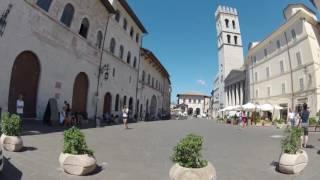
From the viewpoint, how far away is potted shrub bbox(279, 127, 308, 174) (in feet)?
22.3

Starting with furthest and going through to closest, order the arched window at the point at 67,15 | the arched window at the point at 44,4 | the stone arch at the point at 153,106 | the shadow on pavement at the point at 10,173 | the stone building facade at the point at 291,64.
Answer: the stone arch at the point at 153,106
the stone building facade at the point at 291,64
the arched window at the point at 67,15
the arched window at the point at 44,4
the shadow on pavement at the point at 10,173

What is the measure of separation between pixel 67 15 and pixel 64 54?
2571 mm

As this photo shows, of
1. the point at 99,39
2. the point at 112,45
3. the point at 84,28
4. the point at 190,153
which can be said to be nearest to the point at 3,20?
the point at 84,28

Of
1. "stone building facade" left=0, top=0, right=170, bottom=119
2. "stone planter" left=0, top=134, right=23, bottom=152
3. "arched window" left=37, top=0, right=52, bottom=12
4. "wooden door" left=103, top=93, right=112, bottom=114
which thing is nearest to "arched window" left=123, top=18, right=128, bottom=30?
"stone building facade" left=0, top=0, right=170, bottom=119

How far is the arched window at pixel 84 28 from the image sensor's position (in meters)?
20.5

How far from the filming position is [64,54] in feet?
57.6

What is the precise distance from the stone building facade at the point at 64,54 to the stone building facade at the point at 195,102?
93420mm

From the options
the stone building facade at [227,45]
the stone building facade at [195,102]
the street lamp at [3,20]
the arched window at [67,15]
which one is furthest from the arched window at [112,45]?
the stone building facade at [195,102]

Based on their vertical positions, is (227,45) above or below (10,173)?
above

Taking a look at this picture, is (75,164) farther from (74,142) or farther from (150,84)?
(150,84)

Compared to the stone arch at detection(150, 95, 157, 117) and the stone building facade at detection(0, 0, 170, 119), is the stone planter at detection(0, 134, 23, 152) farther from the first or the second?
the stone arch at detection(150, 95, 157, 117)

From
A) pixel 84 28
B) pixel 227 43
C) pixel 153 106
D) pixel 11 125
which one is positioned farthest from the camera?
pixel 227 43

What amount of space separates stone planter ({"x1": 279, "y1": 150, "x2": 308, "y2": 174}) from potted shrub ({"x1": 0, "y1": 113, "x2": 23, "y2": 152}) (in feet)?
22.0

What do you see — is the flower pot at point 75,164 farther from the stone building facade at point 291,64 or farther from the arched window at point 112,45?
the stone building facade at point 291,64
